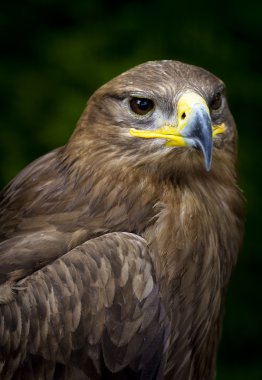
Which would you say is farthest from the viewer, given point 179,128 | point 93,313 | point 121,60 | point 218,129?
point 121,60

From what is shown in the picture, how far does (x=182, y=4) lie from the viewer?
6039mm

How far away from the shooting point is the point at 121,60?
6016mm

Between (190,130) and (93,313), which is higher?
(190,130)

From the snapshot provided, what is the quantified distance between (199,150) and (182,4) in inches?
84.2

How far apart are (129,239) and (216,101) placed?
1.98ft

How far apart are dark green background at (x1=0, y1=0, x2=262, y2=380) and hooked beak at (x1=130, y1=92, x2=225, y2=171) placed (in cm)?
185

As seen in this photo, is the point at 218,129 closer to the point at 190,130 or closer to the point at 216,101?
the point at 216,101

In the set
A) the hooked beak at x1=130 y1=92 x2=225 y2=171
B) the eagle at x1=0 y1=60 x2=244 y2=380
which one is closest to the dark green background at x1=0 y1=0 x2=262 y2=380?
the eagle at x1=0 y1=60 x2=244 y2=380

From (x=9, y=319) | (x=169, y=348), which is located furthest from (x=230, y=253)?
(x=9, y=319)

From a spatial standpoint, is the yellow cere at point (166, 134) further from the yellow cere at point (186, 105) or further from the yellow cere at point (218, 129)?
the yellow cere at point (218, 129)

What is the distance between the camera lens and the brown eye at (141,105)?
4.16 m

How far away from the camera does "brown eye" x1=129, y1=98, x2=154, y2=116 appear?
4.16 metres

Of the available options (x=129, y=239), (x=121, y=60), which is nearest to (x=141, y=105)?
(x=129, y=239)

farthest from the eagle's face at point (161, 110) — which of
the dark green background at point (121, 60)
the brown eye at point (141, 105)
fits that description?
the dark green background at point (121, 60)
